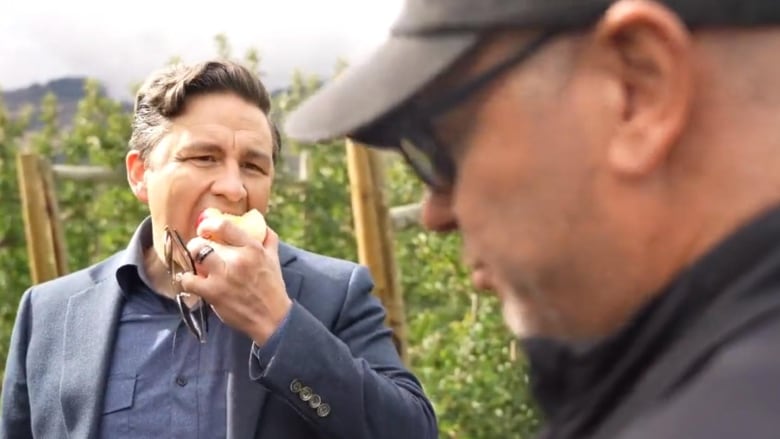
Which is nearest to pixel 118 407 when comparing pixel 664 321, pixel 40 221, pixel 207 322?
pixel 207 322

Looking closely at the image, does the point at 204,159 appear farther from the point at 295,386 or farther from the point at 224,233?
the point at 295,386

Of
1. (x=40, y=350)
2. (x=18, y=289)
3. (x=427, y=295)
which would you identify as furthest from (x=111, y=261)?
(x=18, y=289)

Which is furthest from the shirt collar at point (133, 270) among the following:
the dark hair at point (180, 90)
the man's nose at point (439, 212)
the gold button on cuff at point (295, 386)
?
the man's nose at point (439, 212)

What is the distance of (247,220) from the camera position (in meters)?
2.53

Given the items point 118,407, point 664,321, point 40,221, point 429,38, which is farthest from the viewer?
point 40,221

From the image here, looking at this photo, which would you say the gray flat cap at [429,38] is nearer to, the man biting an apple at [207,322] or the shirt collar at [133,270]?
the man biting an apple at [207,322]

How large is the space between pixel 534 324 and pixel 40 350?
192cm

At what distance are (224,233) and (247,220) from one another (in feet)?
0.53

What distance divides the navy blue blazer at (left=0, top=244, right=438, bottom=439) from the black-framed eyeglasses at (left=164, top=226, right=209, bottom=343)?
0.10m

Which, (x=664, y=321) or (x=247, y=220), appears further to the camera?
(x=247, y=220)

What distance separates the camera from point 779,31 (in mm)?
891

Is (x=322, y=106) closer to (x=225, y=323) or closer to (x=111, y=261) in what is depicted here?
(x=225, y=323)

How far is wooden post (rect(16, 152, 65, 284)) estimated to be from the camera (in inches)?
206

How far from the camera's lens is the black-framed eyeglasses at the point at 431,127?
0.95 metres
